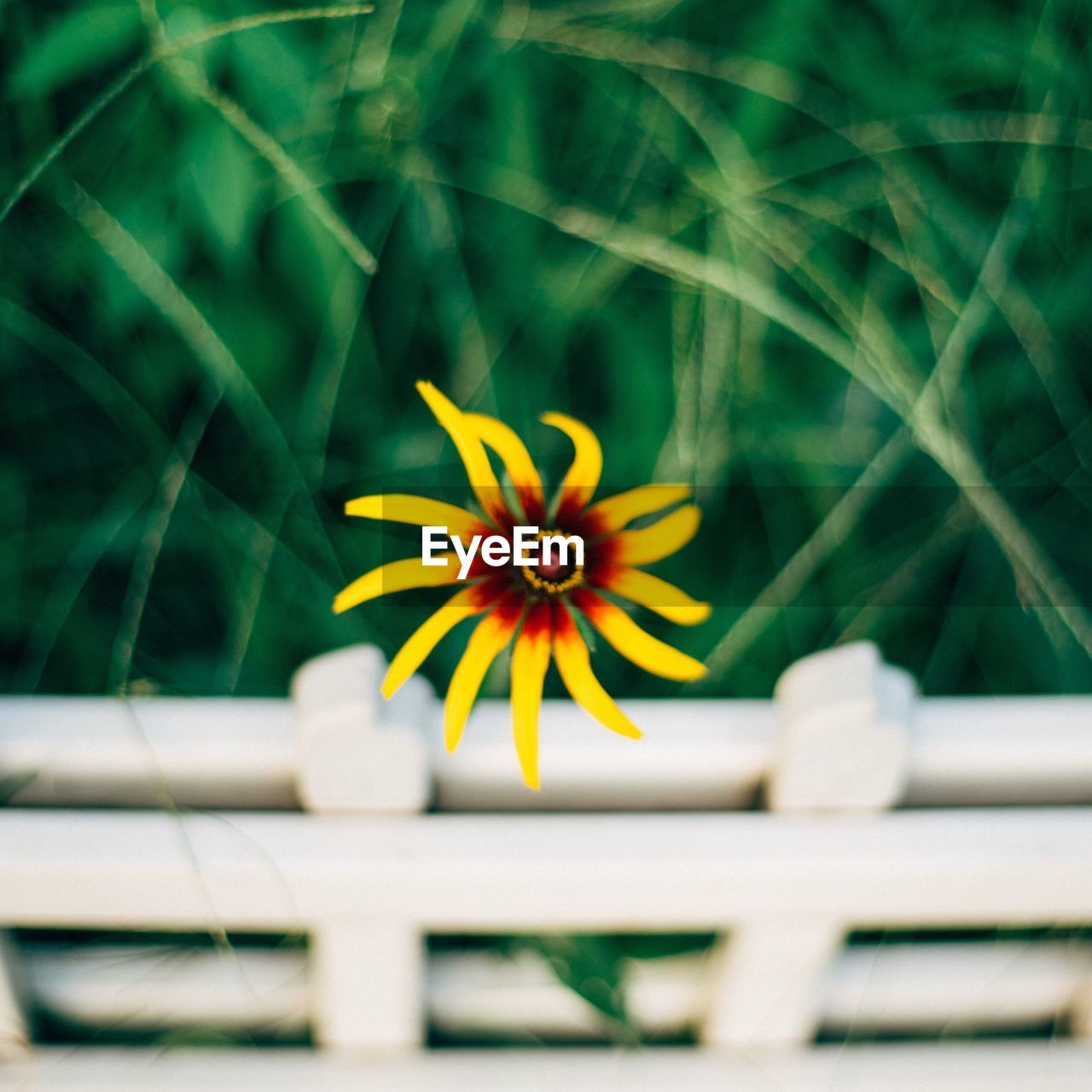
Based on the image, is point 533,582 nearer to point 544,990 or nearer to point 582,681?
point 582,681

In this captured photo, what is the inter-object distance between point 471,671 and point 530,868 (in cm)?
12

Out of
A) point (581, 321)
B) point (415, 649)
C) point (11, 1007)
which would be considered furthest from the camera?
point (581, 321)

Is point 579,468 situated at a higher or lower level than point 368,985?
higher

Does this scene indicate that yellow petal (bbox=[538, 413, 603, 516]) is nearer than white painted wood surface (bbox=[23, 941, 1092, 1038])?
Yes

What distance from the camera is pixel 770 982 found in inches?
19.5

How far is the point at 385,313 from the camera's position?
692 millimetres

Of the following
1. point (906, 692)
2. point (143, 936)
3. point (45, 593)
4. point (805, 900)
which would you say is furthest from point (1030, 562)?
point (45, 593)

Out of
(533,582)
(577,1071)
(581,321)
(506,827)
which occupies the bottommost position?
(577,1071)

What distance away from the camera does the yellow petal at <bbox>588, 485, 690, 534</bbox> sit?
39 centimetres

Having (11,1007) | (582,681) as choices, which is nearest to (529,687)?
(582,681)

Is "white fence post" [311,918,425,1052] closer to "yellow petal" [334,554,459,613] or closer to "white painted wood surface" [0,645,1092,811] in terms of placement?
"white painted wood surface" [0,645,1092,811]

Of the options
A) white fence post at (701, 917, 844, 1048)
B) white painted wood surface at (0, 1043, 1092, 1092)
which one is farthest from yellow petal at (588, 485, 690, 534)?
white painted wood surface at (0, 1043, 1092, 1092)

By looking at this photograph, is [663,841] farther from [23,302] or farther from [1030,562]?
[23,302]

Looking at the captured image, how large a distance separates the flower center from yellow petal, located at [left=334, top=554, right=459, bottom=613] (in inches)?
2.0
